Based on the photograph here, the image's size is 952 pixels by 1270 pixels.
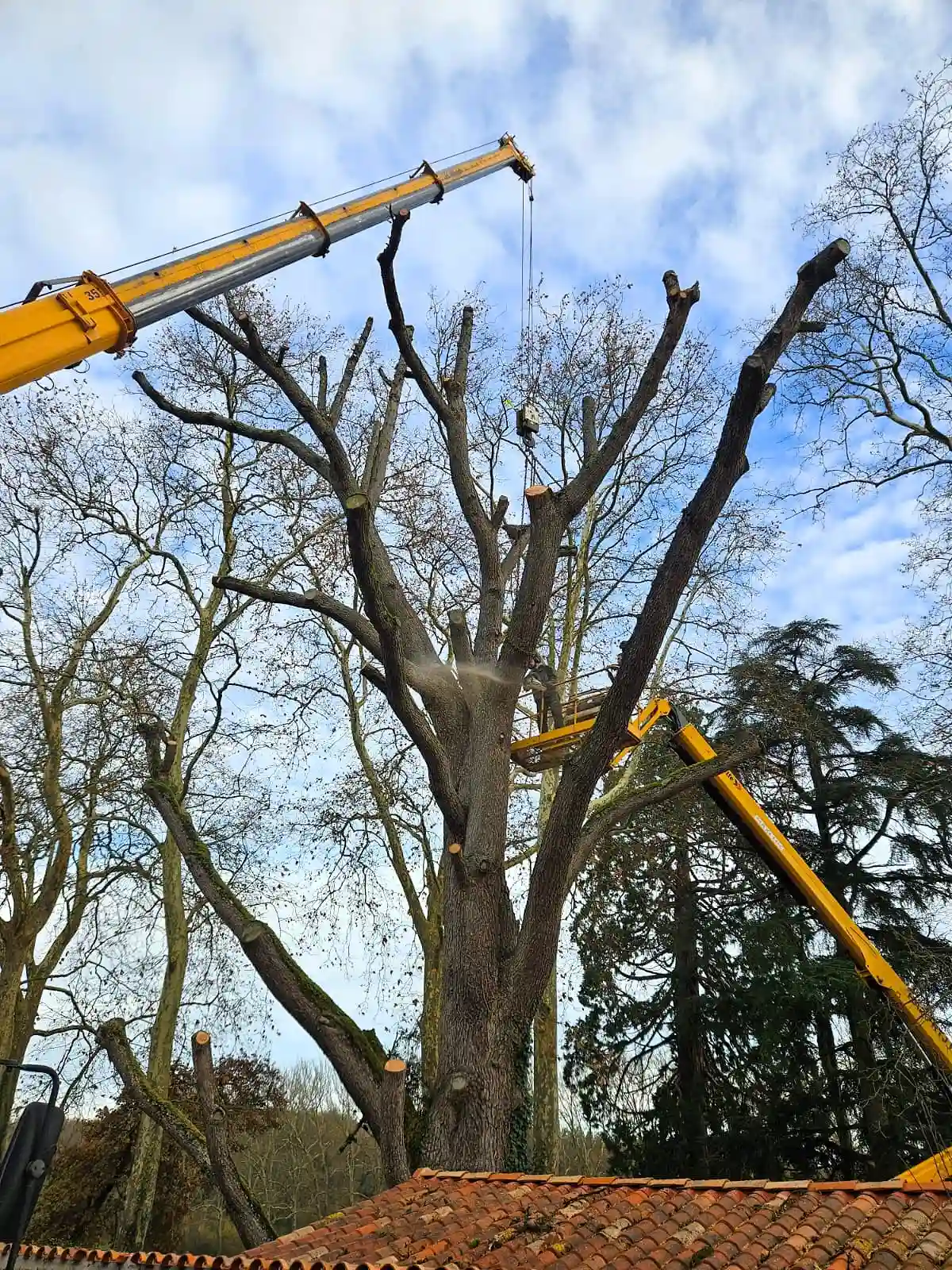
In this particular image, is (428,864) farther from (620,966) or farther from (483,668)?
(483,668)

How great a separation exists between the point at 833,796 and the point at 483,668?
1027 centimetres

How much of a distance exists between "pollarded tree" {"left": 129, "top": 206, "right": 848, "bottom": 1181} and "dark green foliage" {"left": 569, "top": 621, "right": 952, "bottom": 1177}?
6189mm

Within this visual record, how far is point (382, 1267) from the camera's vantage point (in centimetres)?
482

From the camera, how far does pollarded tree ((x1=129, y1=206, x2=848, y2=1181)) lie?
5.85 m

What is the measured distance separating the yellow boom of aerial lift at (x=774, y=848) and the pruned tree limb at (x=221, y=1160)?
454cm

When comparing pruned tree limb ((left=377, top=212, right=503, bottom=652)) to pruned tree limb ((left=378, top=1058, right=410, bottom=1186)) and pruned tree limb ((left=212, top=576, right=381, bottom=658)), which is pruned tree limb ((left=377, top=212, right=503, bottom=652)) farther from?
pruned tree limb ((left=378, top=1058, right=410, bottom=1186))

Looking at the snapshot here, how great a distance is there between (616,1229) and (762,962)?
901cm

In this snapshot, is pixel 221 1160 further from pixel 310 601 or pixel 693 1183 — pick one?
pixel 310 601

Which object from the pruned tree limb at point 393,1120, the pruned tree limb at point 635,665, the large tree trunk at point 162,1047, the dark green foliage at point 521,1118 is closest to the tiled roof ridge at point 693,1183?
the pruned tree limb at point 393,1120

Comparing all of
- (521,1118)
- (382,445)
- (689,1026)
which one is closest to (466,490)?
(382,445)

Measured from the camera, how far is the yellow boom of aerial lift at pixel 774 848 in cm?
997

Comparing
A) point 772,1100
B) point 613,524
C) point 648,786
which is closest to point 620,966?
point 772,1100

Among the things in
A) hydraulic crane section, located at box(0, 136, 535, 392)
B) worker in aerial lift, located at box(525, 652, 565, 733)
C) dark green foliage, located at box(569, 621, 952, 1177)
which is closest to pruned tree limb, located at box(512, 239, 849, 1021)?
worker in aerial lift, located at box(525, 652, 565, 733)

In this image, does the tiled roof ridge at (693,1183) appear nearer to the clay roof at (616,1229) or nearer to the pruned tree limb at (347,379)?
the clay roof at (616,1229)
